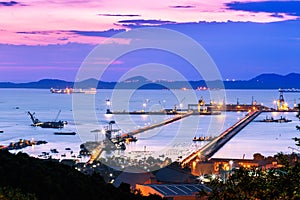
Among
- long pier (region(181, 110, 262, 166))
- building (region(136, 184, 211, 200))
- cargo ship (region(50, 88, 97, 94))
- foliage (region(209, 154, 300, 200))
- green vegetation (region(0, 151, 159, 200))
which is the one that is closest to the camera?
foliage (region(209, 154, 300, 200))

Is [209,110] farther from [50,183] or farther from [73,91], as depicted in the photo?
[50,183]

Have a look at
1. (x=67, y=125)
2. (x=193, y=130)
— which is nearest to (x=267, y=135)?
(x=193, y=130)

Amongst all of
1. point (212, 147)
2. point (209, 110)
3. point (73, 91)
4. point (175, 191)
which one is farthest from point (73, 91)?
point (175, 191)

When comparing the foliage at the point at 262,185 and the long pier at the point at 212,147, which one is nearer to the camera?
the foliage at the point at 262,185

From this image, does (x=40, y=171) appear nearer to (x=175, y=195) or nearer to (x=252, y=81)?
(x=175, y=195)

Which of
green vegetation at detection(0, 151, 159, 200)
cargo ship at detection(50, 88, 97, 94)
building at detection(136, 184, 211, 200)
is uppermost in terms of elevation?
cargo ship at detection(50, 88, 97, 94)

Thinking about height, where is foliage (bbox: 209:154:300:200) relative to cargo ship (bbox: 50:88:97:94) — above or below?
below

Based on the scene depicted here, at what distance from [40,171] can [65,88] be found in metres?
74.4

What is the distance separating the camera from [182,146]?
21.4 m

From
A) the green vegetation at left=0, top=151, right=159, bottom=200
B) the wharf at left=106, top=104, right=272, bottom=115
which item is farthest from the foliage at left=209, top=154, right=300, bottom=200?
the wharf at left=106, top=104, right=272, bottom=115

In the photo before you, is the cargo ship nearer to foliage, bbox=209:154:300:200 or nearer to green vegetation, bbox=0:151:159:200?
green vegetation, bbox=0:151:159:200

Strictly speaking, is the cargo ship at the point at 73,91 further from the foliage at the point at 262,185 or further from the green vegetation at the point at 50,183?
the foliage at the point at 262,185

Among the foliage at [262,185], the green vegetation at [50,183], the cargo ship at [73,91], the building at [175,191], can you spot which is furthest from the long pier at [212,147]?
the cargo ship at [73,91]

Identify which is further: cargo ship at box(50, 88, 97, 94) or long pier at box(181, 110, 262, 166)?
cargo ship at box(50, 88, 97, 94)
